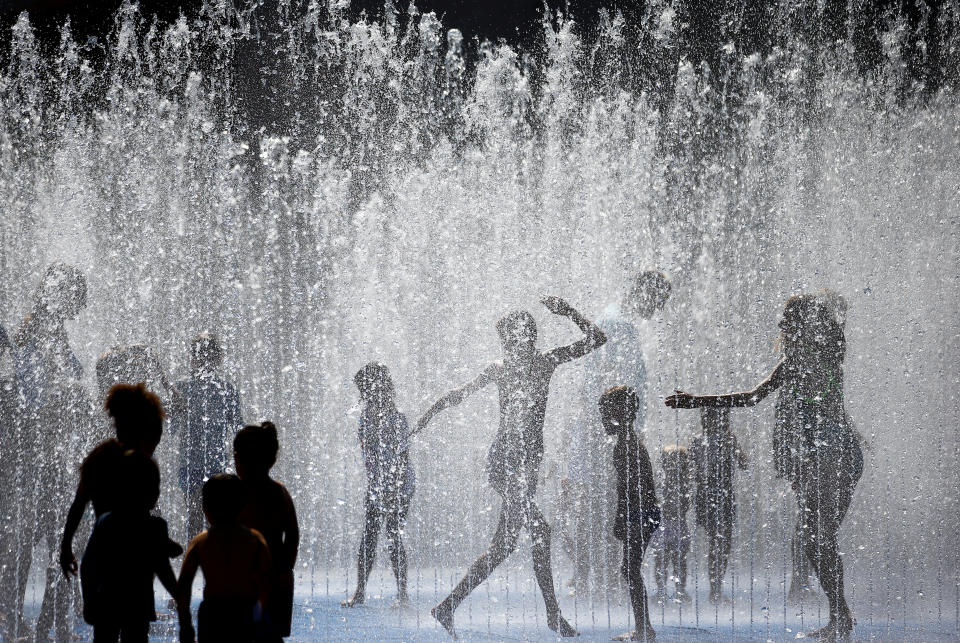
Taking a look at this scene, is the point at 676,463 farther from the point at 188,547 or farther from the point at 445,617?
the point at 188,547

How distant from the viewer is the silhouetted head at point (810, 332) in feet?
13.0

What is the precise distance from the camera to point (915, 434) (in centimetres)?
799

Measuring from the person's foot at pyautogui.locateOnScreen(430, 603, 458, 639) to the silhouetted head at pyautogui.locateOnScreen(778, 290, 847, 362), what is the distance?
1.91 m

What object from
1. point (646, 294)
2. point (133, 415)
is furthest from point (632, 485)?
point (133, 415)

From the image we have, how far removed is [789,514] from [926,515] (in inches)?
58.5

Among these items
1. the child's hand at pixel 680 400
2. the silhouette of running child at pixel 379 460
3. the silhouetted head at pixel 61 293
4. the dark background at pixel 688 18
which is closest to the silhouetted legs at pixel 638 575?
the child's hand at pixel 680 400

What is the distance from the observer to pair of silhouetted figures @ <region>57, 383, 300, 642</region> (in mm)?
2180

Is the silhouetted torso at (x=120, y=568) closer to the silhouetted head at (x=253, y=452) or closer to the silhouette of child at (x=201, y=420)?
the silhouetted head at (x=253, y=452)

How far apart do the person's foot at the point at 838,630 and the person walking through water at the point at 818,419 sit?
4 centimetres

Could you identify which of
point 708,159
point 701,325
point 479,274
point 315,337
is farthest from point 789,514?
point 315,337

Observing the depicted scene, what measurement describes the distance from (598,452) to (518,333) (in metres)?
1.02

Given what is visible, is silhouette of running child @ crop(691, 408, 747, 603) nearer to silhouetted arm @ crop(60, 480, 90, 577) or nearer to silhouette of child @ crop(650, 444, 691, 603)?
silhouette of child @ crop(650, 444, 691, 603)

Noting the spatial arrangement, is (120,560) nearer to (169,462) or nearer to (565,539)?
(565,539)

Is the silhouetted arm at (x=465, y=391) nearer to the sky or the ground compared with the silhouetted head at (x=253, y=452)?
nearer to the sky
